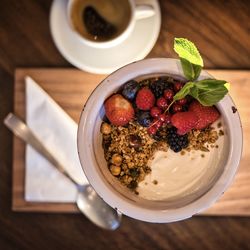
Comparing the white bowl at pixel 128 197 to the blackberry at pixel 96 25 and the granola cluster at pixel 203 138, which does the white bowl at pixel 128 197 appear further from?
the blackberry at pixel 96 25

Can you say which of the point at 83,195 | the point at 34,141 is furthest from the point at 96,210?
the point at 34,141

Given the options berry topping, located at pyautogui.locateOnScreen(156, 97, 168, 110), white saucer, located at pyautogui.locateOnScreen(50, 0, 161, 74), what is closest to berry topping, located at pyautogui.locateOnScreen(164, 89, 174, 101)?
berry topping, located at pyautogui.locateOnScreen(156, 97, 168, 110)

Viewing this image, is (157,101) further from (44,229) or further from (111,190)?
(44,229)

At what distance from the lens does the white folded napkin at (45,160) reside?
0.97 metres

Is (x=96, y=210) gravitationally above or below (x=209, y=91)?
below

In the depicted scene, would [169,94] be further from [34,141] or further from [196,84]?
[34,141]

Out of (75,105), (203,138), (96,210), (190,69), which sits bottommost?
(96,210)

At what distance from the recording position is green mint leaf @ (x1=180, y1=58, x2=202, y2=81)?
728 millimetres

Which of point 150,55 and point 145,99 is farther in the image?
point 150,55

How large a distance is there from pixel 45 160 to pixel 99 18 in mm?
278

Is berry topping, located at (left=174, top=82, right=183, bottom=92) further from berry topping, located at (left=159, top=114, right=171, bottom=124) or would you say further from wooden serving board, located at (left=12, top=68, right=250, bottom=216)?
wooden serving board, located at (left=12, top=68, right=250, bottom=216)

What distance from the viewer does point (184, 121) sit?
2.40 feet

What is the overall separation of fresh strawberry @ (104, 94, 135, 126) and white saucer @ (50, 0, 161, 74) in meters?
0.20

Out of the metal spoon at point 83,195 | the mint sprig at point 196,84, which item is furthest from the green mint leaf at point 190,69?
the metal spoon at point 83,195
